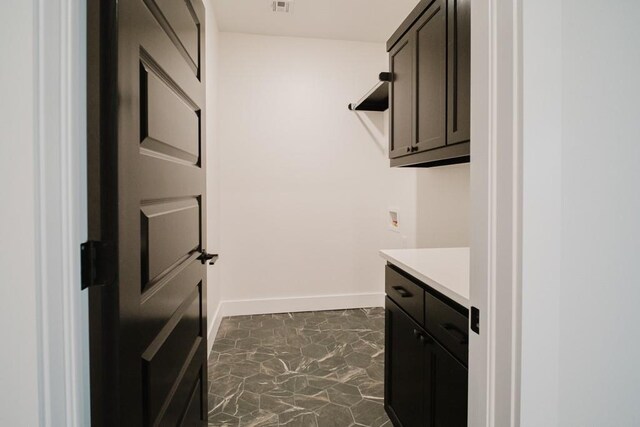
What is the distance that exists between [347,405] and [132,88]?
6.38 feet

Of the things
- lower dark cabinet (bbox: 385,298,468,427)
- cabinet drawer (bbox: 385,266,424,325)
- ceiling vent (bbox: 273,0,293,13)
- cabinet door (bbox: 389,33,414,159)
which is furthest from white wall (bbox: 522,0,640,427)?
ceiling vent (bbox: 273,0,293,13)

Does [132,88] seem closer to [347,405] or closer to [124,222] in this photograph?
[124,222]

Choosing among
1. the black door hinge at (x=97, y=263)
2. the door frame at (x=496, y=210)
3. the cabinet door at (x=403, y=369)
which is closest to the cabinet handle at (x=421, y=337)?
the cabinet door at (x=403, y=369)

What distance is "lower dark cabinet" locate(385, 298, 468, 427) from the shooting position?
1125mm

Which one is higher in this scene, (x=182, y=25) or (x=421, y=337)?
(x=182, y=25)

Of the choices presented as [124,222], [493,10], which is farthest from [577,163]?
[124,222]

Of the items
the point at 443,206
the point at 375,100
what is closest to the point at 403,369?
the point at 443,206

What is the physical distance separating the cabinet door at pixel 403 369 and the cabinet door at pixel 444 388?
0.23ft

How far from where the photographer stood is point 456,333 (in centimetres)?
111

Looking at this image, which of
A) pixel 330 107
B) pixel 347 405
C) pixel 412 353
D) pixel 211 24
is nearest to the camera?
pixel 412 353

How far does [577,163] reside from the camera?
0.73 metres

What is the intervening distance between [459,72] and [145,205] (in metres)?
1.25

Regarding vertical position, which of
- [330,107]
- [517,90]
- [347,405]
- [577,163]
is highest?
[330,107]

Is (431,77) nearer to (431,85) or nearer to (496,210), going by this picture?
(431,85)
